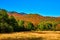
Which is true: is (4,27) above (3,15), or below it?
below

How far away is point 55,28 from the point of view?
89750 millimetres

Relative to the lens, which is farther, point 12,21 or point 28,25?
point 28,25

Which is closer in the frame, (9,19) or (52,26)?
(9,19)

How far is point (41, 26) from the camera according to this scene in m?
82.8

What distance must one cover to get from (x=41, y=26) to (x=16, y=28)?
1756 cm

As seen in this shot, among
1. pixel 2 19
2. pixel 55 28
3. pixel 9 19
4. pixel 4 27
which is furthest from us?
pixel 55 28

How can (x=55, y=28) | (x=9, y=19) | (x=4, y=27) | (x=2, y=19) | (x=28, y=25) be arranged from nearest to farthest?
(x=4, y=27), (x=2, y=19), (x=9, y=19), (x=28, y=25), (x=55, y=28)

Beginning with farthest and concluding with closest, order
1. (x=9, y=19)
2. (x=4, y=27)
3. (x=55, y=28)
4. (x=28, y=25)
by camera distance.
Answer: (x=55, y=28) → (x=28, y=25) → (x=9, y=19) → (x=4, y=27)

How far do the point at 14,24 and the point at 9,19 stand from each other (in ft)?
8.47

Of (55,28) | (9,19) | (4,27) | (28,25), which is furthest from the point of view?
(55,28)

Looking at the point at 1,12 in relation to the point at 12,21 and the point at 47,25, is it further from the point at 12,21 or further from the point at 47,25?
the point at 47,25

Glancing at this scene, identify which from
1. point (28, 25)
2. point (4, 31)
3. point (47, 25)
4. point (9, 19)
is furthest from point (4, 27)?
point (47, 25)

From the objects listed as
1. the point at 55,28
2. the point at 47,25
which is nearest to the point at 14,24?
the point at 47,25

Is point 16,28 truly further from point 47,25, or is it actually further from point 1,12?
point 47,25
